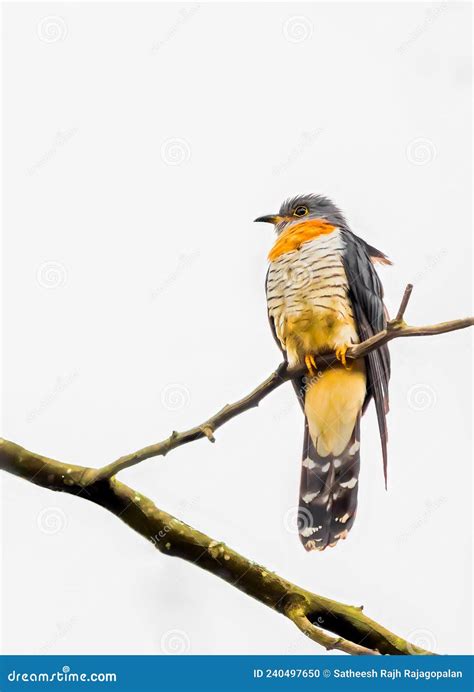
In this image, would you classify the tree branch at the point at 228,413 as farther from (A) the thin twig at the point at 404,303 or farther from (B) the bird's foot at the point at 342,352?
(B) the bird's foot at the point at 342,352

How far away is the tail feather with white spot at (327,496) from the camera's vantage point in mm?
4141

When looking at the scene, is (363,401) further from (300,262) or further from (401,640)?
(401,640)

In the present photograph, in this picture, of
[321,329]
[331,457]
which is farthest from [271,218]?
[331,457]

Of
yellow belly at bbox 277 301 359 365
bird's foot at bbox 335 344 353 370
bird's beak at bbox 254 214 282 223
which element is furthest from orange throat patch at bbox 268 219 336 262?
bird's foot at bbox 335 344 353 370

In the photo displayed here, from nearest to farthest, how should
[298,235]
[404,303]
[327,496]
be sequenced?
[404,303]
[327,496]
[298,235]

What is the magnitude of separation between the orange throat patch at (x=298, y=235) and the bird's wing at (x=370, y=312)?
20 cm

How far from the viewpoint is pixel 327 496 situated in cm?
425

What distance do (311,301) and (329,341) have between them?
0.87 feet

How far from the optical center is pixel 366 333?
4.61 meters

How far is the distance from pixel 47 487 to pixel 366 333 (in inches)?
91.4

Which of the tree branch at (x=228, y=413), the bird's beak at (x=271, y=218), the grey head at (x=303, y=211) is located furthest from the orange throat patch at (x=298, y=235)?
the tree branch at (x=228, y=413)

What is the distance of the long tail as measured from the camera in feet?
13.6

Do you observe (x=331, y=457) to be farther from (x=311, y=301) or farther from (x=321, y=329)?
(x=311, y=301)
